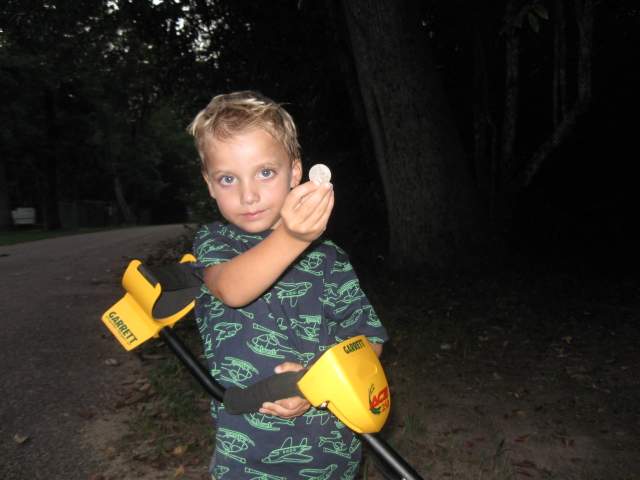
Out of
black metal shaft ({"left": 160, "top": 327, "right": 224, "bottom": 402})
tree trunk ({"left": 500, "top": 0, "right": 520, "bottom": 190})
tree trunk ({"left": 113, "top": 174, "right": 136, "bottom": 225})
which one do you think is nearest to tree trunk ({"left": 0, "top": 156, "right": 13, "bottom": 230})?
tree trunk ({"left": 113, "top": 174, "right": 136, "bottom": 225})

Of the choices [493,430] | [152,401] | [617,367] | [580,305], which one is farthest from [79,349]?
[580,305]

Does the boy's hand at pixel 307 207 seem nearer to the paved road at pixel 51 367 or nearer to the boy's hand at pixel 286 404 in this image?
the boy's hand at pixel 286 404

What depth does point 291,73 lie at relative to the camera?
9969 millimetres

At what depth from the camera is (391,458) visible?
1371 mm

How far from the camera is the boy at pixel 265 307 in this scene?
1606 mm

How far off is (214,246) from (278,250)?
0.46 meters

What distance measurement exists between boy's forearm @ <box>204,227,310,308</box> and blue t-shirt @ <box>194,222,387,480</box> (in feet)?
0.66

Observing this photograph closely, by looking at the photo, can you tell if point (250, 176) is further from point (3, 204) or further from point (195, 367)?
point (3, 204)

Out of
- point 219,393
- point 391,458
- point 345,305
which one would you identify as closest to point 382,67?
point 345,305

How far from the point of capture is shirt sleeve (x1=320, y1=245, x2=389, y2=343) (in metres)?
1.82

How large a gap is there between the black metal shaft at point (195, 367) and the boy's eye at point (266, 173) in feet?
2.20

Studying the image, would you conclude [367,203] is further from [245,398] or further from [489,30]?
[245,398]

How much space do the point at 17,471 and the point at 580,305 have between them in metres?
5.98

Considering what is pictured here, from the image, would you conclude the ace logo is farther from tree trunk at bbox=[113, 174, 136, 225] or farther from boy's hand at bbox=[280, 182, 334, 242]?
tree trunk at bbox=[113, 174, 136, 225]
